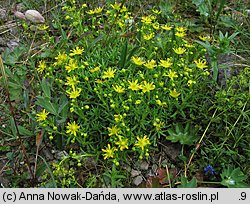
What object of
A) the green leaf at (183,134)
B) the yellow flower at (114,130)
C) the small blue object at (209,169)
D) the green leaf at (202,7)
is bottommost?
the small blue object at (209,169)

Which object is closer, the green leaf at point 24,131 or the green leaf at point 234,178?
the green leaf at point 234,178

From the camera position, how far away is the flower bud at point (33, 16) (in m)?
3.01

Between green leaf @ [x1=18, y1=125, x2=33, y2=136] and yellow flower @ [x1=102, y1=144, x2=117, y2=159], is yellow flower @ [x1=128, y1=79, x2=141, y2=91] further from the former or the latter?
green leaf @ [x1=18, y1=125, x2=33, y2=136]

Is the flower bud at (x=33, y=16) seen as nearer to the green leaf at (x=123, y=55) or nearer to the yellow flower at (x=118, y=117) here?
the green leaf at (x=123, y=55)

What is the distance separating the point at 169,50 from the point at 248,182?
0.90 m

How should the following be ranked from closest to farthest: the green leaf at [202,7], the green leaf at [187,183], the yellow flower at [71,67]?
the green leaf at [187,183], the yellow flower at [71,67], the green leaf at [202,7]

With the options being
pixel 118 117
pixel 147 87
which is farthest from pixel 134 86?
pixel 118 117

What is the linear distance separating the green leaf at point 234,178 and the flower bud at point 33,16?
1.71 meters

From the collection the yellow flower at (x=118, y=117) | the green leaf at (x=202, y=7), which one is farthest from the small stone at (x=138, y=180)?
the green leaf at (x=202, y=7)

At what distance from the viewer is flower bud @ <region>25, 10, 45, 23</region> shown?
3.01m

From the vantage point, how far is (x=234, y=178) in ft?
6.98

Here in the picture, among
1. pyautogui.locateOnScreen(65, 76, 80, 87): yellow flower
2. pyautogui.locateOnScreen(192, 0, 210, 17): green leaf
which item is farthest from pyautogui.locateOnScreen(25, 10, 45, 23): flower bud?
pyautogui.locateOnScreen(192, 0, 210, 17): green leaf

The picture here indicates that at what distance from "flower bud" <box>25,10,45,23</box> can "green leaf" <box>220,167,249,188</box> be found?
1706mm

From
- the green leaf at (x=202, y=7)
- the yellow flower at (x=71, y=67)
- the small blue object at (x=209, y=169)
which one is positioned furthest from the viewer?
the green leaf at (x=202, y=7)
